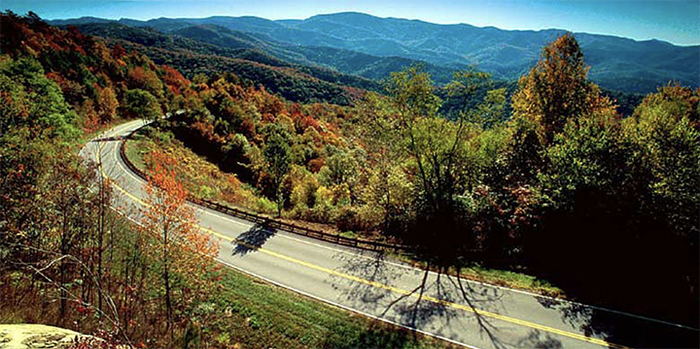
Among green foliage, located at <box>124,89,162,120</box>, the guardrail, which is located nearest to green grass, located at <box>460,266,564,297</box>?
the guardrail

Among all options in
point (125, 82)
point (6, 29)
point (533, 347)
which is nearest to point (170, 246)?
point (533, 347)

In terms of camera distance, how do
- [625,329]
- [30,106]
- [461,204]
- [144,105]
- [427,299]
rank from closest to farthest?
1. [625,329]
2. [427,299]
3. [461,204]
4. [30,106]
5. [144,105]

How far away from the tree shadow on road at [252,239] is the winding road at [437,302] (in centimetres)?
13

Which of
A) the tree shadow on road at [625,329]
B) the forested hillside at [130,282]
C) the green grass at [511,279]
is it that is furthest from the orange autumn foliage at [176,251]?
the tree shadow on road at [625,329]

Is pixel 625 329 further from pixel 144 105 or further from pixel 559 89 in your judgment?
pixel 144 105

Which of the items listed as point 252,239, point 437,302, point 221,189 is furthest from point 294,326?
point 221,189

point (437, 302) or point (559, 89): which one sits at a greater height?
point (559, 89)

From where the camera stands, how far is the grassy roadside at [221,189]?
17.4m

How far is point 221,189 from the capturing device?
1542 inches

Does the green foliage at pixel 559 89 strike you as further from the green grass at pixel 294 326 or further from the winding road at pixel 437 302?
the green grass at pixel 294 326

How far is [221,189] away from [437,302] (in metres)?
31.2

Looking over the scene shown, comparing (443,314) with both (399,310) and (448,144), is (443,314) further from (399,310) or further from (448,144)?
(448,144)

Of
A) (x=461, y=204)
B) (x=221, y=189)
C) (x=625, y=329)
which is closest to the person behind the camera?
(x=625, y=329)

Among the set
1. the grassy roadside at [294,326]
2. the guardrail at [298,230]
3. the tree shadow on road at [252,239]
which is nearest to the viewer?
the grassy roadside at [294,326]
